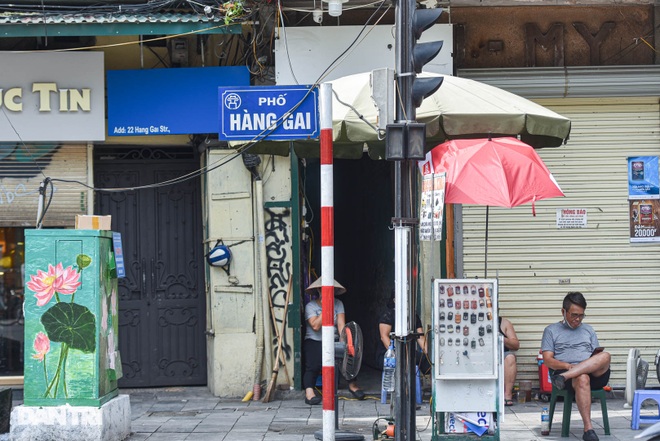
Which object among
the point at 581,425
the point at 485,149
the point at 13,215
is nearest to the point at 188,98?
the point at 13,215

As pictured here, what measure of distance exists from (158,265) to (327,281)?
5.84m

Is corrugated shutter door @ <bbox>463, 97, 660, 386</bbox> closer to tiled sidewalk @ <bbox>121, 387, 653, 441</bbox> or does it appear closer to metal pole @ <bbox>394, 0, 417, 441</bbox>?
tiled sidewalk @ <bbox>121, 387, 653, 441</bbox>

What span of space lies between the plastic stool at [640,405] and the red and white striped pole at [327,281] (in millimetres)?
3770

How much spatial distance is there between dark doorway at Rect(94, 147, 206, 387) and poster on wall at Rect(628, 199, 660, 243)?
557 centimetres

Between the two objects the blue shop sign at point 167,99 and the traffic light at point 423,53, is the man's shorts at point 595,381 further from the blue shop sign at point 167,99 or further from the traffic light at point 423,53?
the blue shop sign at point 167,99

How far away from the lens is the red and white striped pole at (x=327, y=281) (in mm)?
7367

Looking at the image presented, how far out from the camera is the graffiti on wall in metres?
12.2

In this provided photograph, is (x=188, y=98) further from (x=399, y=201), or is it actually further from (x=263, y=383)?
(x=399, y=201)

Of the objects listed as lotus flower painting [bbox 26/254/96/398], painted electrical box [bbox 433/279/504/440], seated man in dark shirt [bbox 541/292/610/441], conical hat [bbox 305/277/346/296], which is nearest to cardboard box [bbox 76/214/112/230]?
lotus flower painting [bbox 26/254/96/398]

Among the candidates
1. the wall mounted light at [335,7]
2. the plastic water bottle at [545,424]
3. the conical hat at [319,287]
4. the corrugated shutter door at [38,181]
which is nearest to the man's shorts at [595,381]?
the plastic water bottle at [545,424]

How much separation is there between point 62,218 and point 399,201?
18.5ft

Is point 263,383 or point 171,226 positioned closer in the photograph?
point 263,383

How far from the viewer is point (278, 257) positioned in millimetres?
12258

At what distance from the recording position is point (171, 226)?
42.4ft
